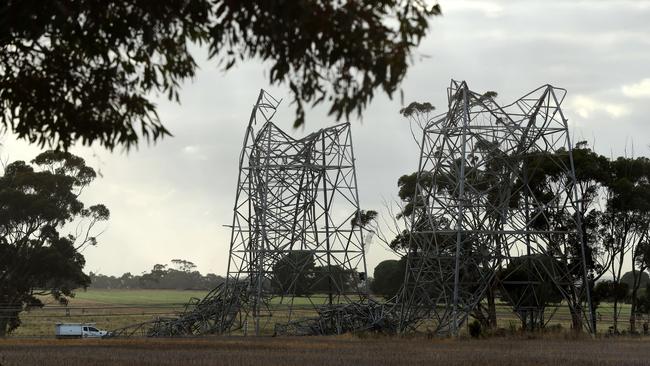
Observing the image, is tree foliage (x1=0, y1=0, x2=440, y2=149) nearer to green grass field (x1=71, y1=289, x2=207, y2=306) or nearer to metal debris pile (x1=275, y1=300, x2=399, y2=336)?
metal debris pile (x1=275, y1=300, x2=399, y2=336)

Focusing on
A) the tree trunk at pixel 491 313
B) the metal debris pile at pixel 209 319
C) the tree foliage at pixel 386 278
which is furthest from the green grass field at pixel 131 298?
the tree trunk at pixel 491 313

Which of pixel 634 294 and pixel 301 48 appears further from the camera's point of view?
pixel 634 294

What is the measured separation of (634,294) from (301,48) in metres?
49.5

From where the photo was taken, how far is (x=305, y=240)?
54.8m

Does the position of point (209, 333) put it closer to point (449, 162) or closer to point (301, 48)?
point (449, 162)

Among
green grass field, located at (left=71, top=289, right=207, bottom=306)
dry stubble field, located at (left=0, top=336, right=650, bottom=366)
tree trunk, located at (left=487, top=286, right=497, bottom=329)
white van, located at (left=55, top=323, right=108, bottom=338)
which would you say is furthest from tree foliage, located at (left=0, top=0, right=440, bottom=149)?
green grass field, located at (left=71, top=289, right=207, bottom=306)

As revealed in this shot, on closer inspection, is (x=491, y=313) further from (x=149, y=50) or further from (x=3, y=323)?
(x=149, y=50)

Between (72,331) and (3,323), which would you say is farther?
(3,323)

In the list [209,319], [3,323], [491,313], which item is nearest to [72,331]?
[3,323]

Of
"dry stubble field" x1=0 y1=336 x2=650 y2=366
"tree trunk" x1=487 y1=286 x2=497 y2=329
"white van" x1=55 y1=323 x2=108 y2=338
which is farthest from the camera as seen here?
"white van" x1=55 y1=323 x2=108 y2=338

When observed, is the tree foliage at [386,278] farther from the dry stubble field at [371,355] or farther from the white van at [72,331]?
the dry stubble field at [371,355]

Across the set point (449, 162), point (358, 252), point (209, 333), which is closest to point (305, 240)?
point (358, 252)

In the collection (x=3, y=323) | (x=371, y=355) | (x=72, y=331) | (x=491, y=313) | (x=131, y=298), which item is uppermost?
(x=131, y=298)

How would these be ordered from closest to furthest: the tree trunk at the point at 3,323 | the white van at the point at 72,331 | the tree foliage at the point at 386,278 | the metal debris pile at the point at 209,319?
the metal debris pile at the point at 209,319, the white van at the point at 72,331, the tree trunk at the point at 3,323, the tree foliage at the point at 386,278
